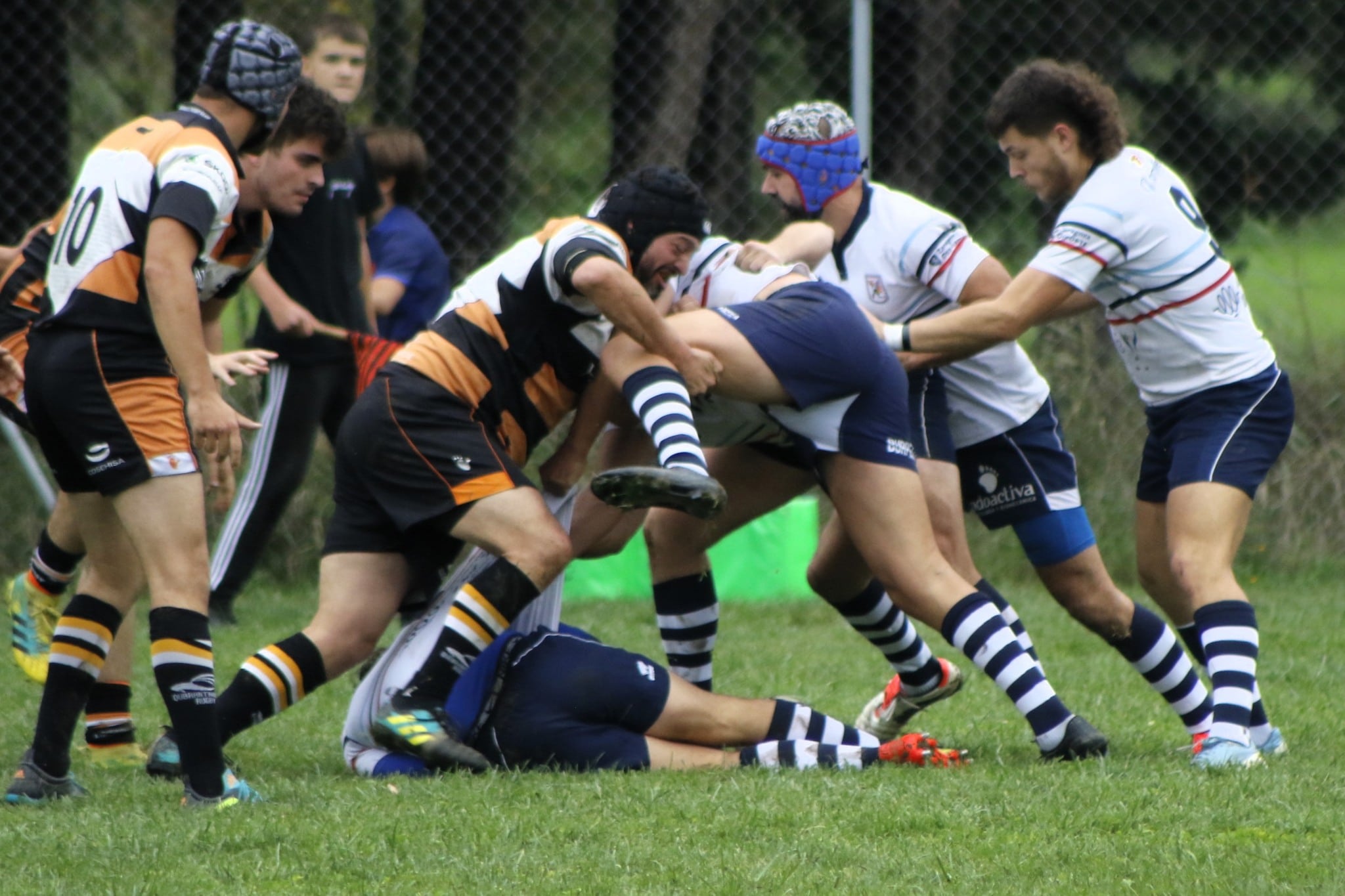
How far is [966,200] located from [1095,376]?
4.39ft

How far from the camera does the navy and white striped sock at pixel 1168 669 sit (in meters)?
4.65

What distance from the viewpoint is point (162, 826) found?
3.56m

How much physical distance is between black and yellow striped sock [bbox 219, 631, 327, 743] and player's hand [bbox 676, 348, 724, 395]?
3.75ft

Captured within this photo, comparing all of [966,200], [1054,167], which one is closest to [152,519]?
[1054,167]

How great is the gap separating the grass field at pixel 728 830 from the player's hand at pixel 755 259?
142 cm

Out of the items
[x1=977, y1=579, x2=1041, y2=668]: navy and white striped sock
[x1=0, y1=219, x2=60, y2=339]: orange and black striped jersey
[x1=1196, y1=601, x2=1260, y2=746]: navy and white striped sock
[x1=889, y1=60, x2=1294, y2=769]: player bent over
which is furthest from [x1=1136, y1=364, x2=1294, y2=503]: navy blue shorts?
[x1=0, y1=219, x2=60, y2=339]: orange and black striped jersey

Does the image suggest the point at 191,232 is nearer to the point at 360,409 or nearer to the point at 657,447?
the point at 360,409

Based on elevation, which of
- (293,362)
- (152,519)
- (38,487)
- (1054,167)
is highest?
(1054,167)

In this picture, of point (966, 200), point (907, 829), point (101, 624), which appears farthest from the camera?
point (966, 200)

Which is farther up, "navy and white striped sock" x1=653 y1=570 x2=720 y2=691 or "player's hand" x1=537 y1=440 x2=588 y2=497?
"player's hand" x1=537 y1=440 x2=588 y2=497

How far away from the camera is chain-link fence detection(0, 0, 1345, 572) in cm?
875

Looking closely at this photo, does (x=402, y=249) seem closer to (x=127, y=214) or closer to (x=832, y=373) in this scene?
(x=832, y=373)

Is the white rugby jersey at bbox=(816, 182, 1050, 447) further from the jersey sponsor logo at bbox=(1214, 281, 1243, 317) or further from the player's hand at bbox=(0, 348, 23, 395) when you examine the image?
the player's hand at bbox=(0, 348, 23, 395)

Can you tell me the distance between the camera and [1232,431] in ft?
14.3
